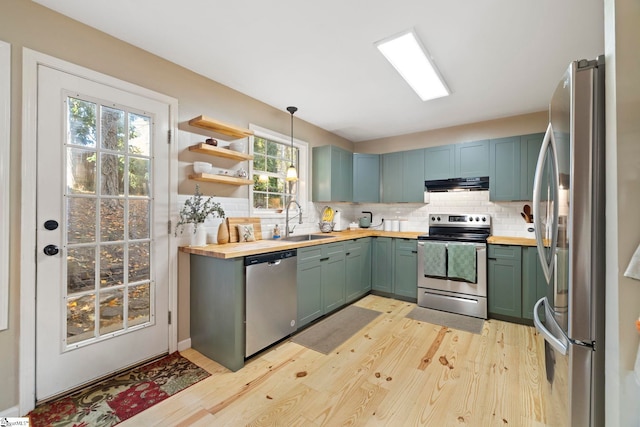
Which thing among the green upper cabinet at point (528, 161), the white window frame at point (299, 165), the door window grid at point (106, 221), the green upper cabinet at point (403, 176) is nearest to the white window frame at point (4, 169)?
the door window grid at point (106, 221)

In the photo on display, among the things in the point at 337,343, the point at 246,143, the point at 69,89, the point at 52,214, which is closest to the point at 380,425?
the point at 337,343

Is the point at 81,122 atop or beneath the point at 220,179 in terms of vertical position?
atop

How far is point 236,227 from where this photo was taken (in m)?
2.84

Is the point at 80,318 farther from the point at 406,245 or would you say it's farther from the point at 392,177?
the point at 392,177

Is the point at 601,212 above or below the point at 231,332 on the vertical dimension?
above

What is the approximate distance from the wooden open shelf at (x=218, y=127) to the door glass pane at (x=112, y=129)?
560 mm

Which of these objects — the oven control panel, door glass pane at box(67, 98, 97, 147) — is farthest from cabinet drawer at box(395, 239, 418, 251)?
door glass pane at box(67, 98, 97, 147)

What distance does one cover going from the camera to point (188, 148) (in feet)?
8.23

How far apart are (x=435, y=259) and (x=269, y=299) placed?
2.21 m

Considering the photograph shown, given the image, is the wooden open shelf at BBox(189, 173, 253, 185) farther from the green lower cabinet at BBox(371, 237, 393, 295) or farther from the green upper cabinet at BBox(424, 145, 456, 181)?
the green upper cabinet at BBox(424, 145, 456, 181)

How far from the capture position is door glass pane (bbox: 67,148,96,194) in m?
1.86

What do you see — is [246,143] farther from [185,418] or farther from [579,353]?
[579,353]

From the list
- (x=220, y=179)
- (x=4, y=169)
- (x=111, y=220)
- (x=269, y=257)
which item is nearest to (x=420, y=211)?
(x=269, y=257)

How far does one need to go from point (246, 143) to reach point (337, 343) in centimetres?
229
